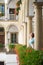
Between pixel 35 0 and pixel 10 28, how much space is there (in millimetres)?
37487

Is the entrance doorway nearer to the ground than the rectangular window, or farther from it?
nearer to the ground

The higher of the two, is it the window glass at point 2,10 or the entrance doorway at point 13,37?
the window glass at point 2,10

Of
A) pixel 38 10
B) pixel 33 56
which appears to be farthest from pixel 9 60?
pixel 33 56

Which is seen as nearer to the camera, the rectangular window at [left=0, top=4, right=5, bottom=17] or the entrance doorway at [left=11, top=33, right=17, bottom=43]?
the entrance doorway at [left=11, top=33, right=17, bottom=43]

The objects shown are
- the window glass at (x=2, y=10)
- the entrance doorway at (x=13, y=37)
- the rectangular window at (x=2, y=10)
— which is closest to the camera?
the entrance doorway at (x=13, y=37)

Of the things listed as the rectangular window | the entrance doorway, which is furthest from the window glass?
the entrance doorway

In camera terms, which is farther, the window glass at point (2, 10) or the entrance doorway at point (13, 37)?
the window glass at point (2, 10)

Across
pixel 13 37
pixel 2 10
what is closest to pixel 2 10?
pixel 2 10

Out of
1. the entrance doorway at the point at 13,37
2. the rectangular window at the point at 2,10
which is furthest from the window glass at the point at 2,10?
the entrance doorway at the point at 13,37

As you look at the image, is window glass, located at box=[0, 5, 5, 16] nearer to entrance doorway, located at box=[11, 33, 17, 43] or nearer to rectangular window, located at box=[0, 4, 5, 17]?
rectangular window, located at box=[0, 4, 5, 17]

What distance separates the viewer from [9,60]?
56.3 feet

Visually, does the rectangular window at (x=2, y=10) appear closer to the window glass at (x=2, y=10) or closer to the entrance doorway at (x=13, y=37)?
the window glass at (x=2, y=10)

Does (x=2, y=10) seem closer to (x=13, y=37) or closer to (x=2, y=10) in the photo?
(x=2, y=10)

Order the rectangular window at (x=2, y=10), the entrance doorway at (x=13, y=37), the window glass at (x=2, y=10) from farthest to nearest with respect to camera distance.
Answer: the window glass at (x=2, y=10) → the rectangular window at (x=2, y=10) → the entrance doorway at (x=13, y=37)
